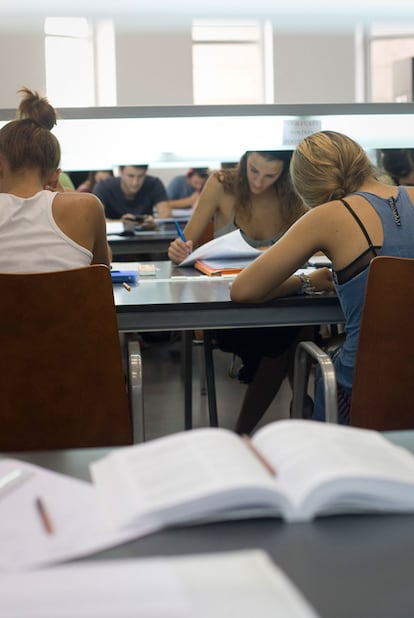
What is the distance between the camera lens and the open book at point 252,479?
2.27ft

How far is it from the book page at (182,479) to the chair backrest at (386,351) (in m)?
0.86

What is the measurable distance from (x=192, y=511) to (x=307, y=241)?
1279 mm

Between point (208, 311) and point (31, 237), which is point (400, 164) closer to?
point (208, 311)

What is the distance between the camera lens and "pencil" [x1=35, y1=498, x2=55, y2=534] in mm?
691

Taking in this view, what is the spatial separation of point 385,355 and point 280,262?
0.35m

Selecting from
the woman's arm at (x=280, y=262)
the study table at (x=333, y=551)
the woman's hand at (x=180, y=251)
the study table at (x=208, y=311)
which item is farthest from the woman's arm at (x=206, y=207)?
the study table at (x=333, y=551)

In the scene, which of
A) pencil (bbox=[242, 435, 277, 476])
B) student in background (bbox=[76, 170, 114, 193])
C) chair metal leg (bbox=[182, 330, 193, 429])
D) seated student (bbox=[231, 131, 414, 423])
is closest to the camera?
pencil (bbox=[242, 435, 277, 476])

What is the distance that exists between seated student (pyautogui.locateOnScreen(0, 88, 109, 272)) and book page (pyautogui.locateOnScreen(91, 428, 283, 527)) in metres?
1.24

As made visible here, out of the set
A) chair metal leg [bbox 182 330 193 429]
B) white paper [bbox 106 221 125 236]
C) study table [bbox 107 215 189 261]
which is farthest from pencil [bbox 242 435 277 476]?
white paper [bbox 106 221 125 236]

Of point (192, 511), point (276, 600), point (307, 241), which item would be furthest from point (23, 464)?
point (307, 241)

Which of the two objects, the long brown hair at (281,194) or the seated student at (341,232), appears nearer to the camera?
the seated student at (341,232)

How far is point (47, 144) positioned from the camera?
214 cm

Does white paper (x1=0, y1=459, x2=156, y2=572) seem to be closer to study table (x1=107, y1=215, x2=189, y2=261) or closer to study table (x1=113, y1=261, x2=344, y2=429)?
study table (x1=113, y1=261, x2=344, y2=429)

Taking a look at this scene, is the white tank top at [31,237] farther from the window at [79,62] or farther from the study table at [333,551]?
the study table at [333,551]
